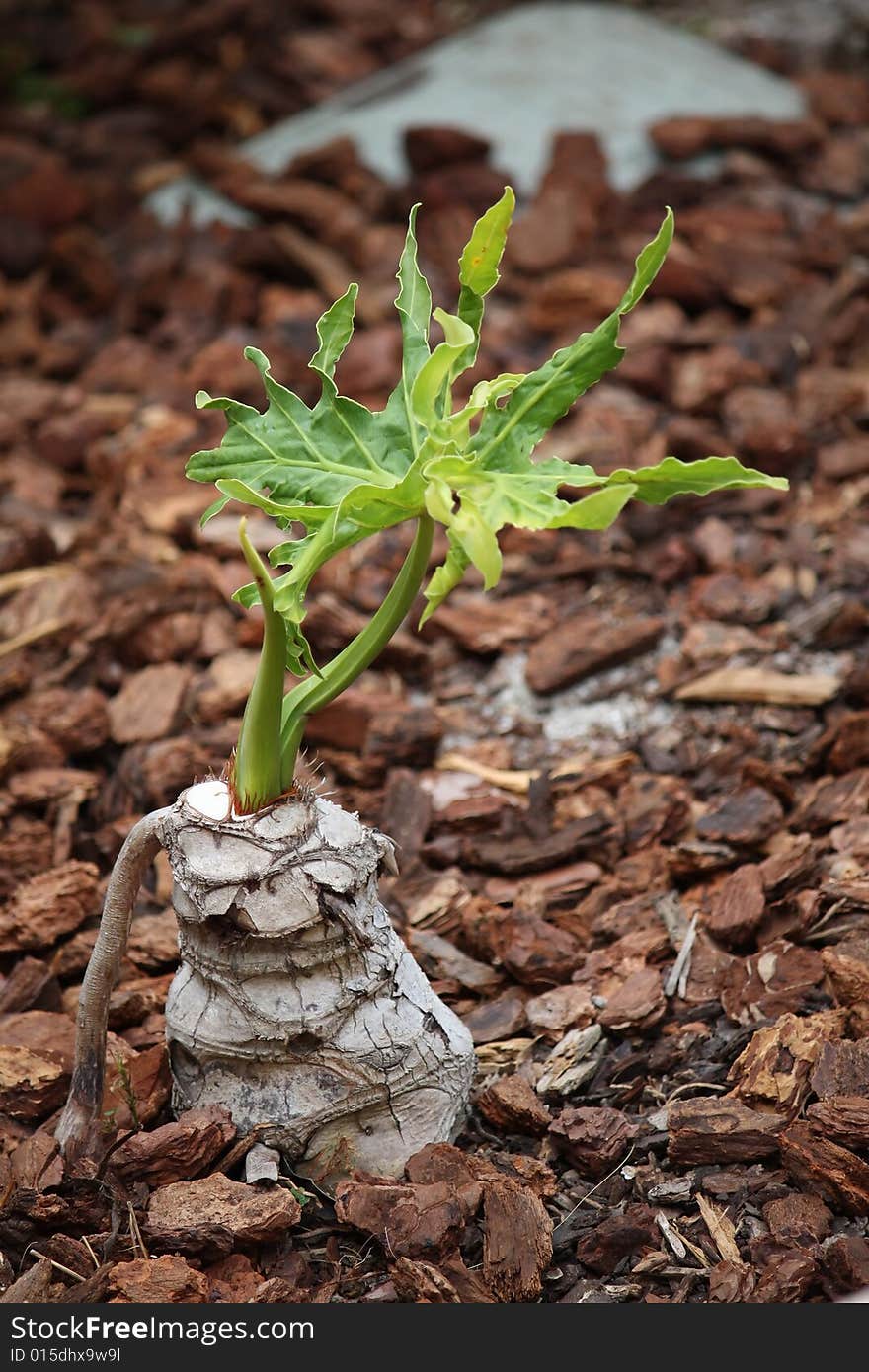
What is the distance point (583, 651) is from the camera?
332 centimetres

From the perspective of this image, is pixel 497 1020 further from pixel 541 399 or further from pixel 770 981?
pixel 541 399

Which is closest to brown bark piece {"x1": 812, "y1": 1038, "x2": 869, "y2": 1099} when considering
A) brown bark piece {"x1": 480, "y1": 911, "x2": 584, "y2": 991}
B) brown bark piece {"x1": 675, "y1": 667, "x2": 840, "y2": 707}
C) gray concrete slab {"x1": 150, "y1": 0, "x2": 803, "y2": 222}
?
brown bark piece {"x1": 480, "y1": 911, "x2": 584, "y2": 991}

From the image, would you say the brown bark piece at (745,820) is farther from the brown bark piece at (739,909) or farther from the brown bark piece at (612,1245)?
the brown bark piece at (612,1245)

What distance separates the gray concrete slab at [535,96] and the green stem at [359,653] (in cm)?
374

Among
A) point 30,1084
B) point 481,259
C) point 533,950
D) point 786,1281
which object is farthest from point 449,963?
point 481,259

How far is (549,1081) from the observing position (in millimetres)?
2207

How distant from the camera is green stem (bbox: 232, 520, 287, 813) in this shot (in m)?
Answer: 1.81

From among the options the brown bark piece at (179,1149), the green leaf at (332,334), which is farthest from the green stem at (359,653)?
the brown bark piece at (179,1149)

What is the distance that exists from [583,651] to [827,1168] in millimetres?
1586

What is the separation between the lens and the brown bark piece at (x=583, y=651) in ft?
10.8

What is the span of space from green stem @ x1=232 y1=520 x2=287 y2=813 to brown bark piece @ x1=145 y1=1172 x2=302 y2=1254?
527 mm

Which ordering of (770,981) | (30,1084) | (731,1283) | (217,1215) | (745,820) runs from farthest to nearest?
(745,820), (770,981), (30,1084), (217,1215), (731,1283)

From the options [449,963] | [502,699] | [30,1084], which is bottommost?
[502,699]

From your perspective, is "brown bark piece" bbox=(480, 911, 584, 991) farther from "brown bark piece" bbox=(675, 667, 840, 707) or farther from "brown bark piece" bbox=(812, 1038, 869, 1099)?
"brown bark piece" bbox=(675, 667, 840, 707)
